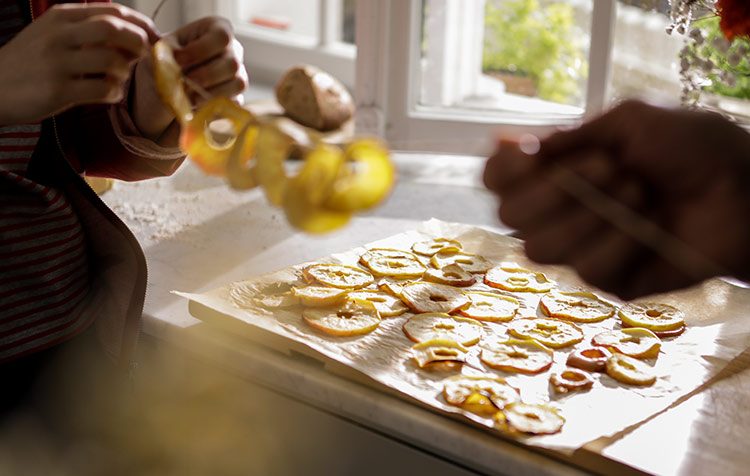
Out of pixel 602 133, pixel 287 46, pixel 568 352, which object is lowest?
pixel 568 352

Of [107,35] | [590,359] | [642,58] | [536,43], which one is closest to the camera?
[107,35]

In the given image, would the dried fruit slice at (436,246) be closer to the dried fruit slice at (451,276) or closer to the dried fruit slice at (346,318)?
the dried fruit slice at (451,276)

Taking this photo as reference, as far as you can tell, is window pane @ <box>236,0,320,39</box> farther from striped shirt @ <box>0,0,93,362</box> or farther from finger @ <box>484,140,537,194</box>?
finger @ <box>484,140,537,194</box>

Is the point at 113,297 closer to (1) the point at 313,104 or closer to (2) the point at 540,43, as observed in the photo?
(1) the point at 313,104

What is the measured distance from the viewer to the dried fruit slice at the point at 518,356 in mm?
958

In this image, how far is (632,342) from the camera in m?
1.01

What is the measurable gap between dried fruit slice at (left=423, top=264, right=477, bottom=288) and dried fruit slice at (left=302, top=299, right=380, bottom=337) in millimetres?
124

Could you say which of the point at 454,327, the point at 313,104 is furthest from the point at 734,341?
the point at 313,104

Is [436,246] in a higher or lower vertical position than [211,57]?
lower

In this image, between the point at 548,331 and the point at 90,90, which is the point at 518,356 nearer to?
the point at 548,331

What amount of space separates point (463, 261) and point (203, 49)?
52 cm

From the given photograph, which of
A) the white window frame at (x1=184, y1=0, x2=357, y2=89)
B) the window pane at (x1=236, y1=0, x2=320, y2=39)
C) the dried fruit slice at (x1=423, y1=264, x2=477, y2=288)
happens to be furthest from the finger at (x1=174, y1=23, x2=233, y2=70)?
the window pane at (x1=236, y1=0, x2=320, y2=39)

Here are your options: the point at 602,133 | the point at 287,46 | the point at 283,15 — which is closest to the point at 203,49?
the point at 602,133

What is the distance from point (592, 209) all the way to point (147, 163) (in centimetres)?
58
